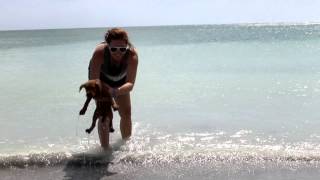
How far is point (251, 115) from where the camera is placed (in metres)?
7.95

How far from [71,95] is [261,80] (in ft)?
14.8

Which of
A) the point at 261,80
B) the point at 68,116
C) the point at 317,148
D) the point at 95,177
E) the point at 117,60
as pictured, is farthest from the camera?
the point at 261,80

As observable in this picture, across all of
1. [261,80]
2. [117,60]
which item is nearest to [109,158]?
[117,60]

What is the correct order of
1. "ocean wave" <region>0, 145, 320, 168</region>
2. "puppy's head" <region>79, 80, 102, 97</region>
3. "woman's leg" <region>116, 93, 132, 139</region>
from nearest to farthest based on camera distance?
"puppy's head" <region>79, 80, 102, 97</region> < "ocean wave" <region>0, 145, 320, 168</region> < "woman's leg" <region>116, 93, 132, 139</region>

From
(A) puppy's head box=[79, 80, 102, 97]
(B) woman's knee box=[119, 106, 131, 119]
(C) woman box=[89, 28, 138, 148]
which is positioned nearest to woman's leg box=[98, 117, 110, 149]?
(C) woman box=[89, 28, 138, 148]

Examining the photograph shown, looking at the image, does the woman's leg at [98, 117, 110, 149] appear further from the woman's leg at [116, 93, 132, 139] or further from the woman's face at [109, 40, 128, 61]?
the woman's face at [109, 40, 128, 61]

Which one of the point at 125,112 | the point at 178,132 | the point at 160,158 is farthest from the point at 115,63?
the point at 178,132

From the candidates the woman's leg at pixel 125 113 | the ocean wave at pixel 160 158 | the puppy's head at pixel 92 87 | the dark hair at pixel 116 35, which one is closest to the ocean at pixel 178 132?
the ocean wave at pixel 160 158

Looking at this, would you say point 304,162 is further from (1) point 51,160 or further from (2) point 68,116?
(2) point 68,116

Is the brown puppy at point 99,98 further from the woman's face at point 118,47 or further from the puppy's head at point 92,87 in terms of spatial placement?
the woman's face at point 118,47

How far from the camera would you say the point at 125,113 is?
5871 millimetres

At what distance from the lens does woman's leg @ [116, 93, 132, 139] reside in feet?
18.9

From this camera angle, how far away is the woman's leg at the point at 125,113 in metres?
5.75

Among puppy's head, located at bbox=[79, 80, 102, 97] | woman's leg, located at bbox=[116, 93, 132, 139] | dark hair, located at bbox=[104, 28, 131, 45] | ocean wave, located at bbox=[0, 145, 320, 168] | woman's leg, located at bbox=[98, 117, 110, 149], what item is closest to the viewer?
puppy's head, located at bbox=[79, 80, 102, 97]
